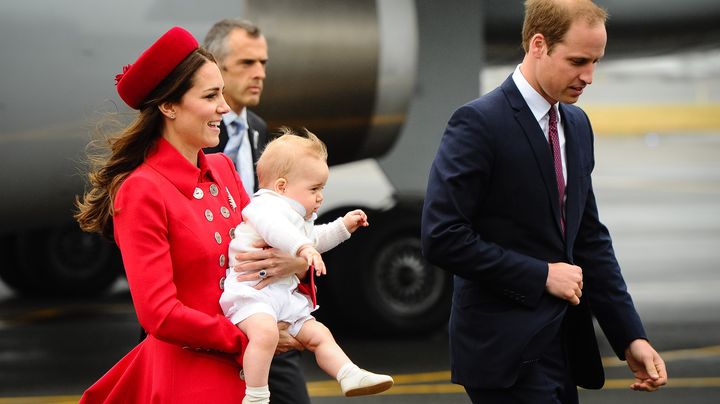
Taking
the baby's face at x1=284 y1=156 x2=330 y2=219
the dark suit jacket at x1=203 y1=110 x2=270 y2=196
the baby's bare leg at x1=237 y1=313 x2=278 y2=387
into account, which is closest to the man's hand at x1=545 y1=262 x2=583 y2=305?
the baby's face at x1=284 y1=156 x2=330 y2=219

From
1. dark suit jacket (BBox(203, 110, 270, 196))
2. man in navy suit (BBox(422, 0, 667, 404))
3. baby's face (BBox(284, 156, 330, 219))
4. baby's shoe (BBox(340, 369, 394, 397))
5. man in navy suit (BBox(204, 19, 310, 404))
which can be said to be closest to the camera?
baby's shoe (BBox(340, 369, 394, 397))

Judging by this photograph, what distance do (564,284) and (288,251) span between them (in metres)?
0.82

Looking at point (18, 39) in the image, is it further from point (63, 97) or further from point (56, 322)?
point (56, 322)

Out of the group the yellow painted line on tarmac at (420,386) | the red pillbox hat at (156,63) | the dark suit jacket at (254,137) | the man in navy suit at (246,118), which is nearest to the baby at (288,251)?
the red pillbox hat at (156,63)

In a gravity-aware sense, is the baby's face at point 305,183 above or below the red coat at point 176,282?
above

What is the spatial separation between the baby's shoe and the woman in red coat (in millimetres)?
264

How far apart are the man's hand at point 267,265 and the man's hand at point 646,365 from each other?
1101mm

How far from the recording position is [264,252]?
Answer: 310 cm

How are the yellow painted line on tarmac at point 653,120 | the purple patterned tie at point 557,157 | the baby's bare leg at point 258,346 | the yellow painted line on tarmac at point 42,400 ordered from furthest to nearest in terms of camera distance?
the yellow painted line on tarmac at point 653,120
the yellow painted line on tarmac at point 42,400
the purple patterned tie at point 557,157
the baby's bare leg at point 258,346

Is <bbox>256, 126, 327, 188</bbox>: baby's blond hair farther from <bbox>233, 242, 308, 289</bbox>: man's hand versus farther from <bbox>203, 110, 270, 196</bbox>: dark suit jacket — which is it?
<bbox>203, 110, 270, 196</bbox>: dark suit jacket

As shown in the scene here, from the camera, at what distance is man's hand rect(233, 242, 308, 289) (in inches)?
122

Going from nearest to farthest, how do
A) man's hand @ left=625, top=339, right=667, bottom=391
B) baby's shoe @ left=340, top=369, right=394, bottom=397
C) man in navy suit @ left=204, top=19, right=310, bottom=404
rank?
baby's shoe @ left=340, top=369, right=394, bottom=397 → man's hand @ left=625, top=339, right=667, bottom=391 → man in navy suit @ left=204, top=19, right=310, bottom=404

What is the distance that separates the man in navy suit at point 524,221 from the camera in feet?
11.2

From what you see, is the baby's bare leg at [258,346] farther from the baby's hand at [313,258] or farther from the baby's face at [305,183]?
the baby's face at [305,183]
